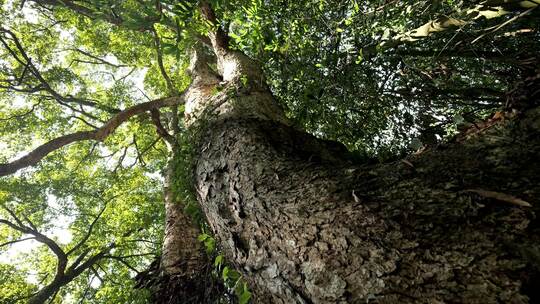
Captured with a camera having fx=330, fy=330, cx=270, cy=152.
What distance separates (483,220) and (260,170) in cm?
118

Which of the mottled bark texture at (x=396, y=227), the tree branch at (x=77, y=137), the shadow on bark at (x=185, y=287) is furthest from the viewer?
the tree branch at (x=77, y=137)

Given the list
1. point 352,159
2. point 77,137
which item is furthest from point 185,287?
point 77,137

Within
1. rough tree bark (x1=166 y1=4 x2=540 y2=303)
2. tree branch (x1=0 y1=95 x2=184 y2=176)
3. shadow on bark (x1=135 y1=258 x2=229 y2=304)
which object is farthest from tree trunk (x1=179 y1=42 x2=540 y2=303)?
tree branch (x1=0 y1=95 x2=184 y2=176)

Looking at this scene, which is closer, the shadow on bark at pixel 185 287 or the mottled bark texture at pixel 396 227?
the mottled bark texture at pixel 396 227

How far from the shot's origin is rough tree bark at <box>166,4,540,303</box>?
100cm

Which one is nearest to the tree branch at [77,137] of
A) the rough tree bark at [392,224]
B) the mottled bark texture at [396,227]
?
the rough tree bark at [392,224]

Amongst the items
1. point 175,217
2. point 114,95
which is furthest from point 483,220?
point 114,95

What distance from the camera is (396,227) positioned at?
4.06 ft

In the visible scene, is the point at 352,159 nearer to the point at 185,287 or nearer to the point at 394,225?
the point at 394,225

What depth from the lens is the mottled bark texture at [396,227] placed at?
39.2 inches

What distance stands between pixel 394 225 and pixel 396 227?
1cm

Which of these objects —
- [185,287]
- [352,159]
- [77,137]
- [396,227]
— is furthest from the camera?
[77,137]

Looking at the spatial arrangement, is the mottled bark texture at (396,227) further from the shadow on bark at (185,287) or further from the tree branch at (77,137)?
the tree branch at (77,137)

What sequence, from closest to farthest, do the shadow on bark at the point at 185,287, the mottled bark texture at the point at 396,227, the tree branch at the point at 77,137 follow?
the mottled bark texture at the point at 396,227, the shadow on bark at the point at 185,287, the tree branch at the point at 77,137
